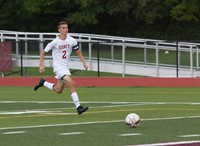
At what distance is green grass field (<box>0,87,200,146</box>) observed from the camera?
13.2 m

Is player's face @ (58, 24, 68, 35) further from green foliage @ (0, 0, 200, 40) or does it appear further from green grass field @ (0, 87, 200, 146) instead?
green foliage @ (0, 0, 200, 40)

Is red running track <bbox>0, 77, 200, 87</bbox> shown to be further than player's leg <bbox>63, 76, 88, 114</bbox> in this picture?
Yes

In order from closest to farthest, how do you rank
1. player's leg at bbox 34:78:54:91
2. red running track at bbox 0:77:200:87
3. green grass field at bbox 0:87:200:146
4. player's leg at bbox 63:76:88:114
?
green grass field at bbox 0:87:200:146 → player's leg at bbox 63:76:88:114 → player's leg at bbox 34:78:54:91 → red running track at bbox 0:77:200:87

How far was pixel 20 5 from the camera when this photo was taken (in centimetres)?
7581

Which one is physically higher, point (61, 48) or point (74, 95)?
point (61, 48)

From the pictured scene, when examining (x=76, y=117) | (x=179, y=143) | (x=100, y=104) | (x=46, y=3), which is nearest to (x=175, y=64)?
(x=100, y=104)

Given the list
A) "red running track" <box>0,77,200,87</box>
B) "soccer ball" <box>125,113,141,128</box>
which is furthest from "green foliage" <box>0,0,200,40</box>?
"soccer ball" <box>125,113,141,128</box>

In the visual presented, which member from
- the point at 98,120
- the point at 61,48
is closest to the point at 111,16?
the point at 61,48

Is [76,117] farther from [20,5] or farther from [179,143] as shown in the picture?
[20,5]

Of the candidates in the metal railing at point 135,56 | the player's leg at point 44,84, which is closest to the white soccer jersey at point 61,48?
the player's leg at point 44,84

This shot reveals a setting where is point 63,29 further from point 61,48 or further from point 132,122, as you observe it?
point 132,122

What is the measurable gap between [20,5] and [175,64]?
42296 millimetres

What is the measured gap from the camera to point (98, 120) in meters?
16.7

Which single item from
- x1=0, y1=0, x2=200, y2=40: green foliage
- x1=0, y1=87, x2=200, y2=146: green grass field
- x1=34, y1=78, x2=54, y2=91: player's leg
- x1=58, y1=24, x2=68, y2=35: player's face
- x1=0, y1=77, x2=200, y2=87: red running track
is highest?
x1=0, y1=0, x2=200, y2=40: green foliage
